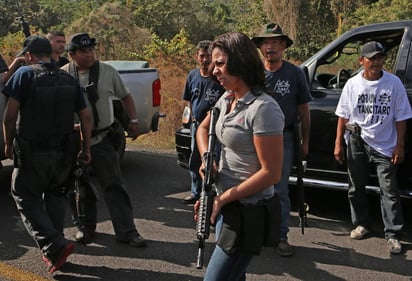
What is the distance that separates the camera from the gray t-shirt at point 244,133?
2279 mm

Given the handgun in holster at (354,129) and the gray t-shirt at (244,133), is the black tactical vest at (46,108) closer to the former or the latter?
the gray t-shirt at (244,133)

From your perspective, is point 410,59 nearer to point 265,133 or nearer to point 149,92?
point 265,133

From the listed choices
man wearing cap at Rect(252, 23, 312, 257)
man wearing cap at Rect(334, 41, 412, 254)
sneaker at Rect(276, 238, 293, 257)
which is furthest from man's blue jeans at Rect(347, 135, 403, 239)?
sneaker at Rect(276, 238, 293, 257)

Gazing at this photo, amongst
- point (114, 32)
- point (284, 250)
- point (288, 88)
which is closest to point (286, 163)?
point (288, 88)

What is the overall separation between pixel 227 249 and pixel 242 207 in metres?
0.21

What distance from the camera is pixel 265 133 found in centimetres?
226

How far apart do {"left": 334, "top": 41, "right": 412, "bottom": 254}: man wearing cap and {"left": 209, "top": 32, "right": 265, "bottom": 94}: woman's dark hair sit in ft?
A: 6.37

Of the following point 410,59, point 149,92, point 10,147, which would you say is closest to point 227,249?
point 10,147

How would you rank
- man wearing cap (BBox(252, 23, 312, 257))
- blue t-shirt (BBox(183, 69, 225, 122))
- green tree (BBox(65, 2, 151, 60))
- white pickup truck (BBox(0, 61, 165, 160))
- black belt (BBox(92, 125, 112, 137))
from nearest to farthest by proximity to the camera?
man wearing cap (BBox(252, 23, 312, 257)), black belt (BBox(92, 125, 112, 137)), blue t-shirt (BBox(183, 69, 225, 122)), white pickup truck (BBox(0, 61, 165, 160)), green tree (BBox(65, 2, 151, 60))

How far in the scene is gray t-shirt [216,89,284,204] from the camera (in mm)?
2279

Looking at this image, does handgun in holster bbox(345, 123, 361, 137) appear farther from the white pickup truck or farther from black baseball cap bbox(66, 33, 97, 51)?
the white pickup truck

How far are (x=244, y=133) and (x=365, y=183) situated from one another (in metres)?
2.30

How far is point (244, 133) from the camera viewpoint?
2328mm

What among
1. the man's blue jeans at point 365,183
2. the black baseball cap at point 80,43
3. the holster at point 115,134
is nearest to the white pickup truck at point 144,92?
the holster at point 115,134
